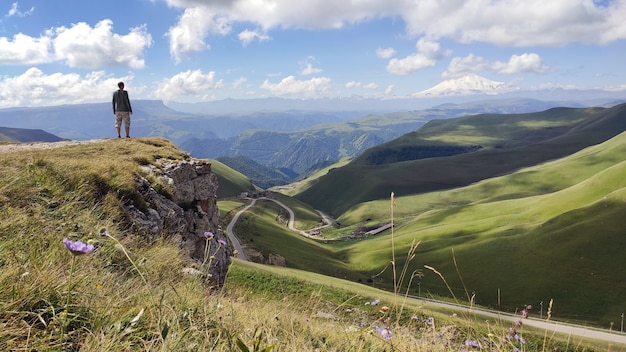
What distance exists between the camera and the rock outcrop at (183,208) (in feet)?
47.6

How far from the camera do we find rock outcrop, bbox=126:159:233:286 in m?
14.5

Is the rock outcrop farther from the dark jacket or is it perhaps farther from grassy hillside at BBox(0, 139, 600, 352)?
the dark jacket

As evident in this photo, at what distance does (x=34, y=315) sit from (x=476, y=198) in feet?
652

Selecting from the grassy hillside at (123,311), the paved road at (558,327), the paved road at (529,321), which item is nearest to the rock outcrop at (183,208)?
the grassy hillside at (123,311)

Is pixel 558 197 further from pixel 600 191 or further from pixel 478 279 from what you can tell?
pixel 478 279

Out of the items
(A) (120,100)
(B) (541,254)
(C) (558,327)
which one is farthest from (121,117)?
(B) (541,254)

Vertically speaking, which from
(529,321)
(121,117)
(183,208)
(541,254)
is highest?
(121,117)

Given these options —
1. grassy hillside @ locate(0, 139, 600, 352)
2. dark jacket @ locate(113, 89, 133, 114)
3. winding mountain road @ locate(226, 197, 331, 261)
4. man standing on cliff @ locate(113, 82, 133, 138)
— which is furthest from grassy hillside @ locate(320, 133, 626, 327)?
grassy hillside @ locate(0, 139, 600, 352)

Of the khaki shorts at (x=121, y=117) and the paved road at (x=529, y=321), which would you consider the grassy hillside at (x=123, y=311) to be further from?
the khaki shorts at (x=121, y=117)

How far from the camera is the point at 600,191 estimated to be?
95750 millimetres

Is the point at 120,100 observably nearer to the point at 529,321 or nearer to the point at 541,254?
the point at 529,321

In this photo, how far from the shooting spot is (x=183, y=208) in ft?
73.3

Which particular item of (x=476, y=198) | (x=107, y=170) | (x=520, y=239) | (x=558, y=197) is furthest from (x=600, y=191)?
(x=107, y=170)

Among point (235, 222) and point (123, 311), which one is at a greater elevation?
point (123, 311)
